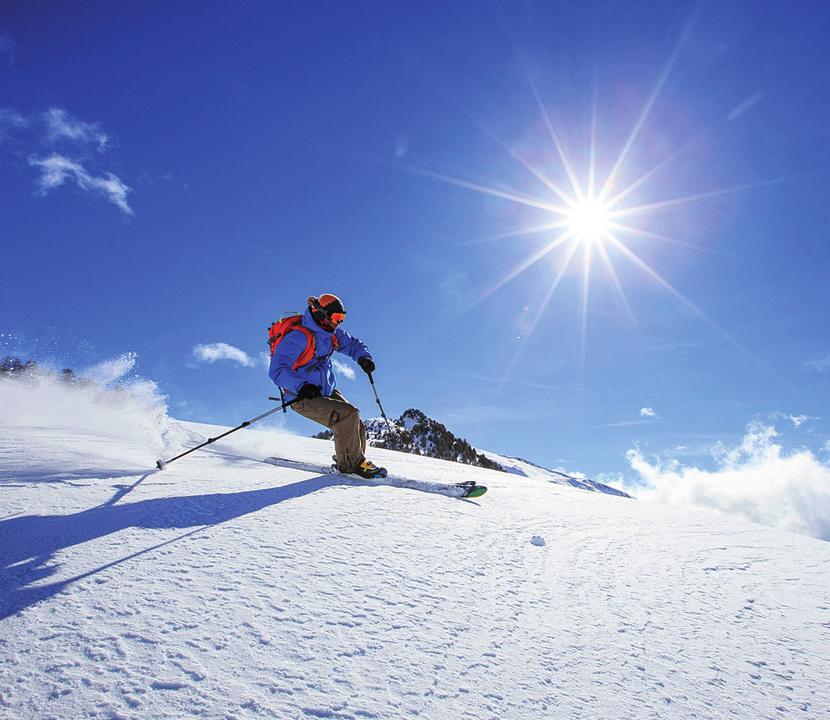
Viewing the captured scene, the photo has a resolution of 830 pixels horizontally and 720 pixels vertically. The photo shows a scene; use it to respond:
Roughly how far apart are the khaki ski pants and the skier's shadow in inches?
72.2

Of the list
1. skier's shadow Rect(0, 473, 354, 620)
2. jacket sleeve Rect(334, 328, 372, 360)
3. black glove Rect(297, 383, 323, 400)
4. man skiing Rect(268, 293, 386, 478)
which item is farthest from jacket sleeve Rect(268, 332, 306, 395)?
skier's shadow Rect(0, 473, 354, 620)

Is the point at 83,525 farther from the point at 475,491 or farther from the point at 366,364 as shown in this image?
the point at 366,364

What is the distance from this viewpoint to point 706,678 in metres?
2.05

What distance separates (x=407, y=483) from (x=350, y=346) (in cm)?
288

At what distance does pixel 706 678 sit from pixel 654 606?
771 millimetres

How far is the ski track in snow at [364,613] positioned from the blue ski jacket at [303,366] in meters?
2.43

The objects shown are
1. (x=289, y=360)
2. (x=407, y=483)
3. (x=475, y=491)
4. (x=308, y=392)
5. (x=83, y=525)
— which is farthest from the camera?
(x=289, y=360)

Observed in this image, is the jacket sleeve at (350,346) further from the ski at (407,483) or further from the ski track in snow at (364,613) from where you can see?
the ski track in snow at (364,613)

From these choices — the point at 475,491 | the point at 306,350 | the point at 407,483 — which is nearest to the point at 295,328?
the point at 306,350

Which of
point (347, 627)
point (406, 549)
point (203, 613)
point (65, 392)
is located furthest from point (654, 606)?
point (65, 392)

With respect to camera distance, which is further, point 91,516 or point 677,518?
point 677,518

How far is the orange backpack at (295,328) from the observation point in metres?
6.65

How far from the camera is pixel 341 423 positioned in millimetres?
6438

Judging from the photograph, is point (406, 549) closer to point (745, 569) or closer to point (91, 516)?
point (91, 516)
